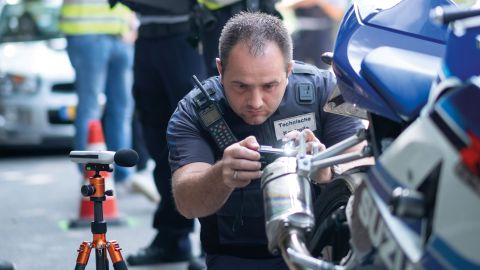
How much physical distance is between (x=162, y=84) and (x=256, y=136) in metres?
2.15

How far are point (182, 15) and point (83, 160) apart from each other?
204 centimetres

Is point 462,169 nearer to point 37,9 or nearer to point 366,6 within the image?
point 366,6

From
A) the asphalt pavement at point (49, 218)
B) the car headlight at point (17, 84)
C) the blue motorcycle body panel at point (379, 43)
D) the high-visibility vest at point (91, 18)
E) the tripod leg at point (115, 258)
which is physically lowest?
the asphalt pavement at point (49, 218)

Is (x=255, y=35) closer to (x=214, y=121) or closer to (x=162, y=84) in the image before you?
(x=214, y=121)

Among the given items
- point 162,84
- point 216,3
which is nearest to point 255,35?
point 216,3

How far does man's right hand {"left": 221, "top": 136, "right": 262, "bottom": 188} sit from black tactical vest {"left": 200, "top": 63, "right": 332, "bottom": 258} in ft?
1.91

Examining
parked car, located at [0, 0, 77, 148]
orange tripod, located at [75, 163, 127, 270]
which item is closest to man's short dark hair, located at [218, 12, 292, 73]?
orange tripod, located at [75, 163, 127, 270]

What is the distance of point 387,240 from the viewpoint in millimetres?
2420

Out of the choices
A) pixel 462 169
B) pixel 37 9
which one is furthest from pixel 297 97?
pixel 37 9

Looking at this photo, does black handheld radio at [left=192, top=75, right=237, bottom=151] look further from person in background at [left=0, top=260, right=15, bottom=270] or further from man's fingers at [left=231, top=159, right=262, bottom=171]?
person in background at [left=0, top=260, right=15, bottom=270]

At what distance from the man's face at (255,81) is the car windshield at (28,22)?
7430mm

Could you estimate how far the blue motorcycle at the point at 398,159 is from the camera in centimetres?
217

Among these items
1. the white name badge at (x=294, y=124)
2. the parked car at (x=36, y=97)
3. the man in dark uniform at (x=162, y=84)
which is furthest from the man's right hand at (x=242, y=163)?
the parked car at (x=36, y=97)

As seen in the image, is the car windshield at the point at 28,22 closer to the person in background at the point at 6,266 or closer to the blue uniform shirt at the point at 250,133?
the person in background at the point at 6,266
